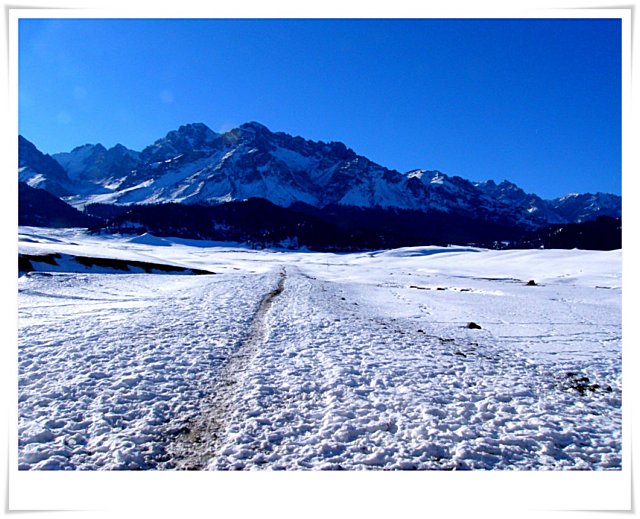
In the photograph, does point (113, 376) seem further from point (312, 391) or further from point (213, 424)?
point (312, 391)

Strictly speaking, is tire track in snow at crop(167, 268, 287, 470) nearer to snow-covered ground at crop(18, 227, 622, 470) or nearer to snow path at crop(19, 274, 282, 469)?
snow-covered ground at crop(18, 227, 622, 470)

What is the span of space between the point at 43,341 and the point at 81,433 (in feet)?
26.7

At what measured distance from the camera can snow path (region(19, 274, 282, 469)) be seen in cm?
693

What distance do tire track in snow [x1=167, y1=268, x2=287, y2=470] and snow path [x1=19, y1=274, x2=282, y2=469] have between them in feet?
0.95

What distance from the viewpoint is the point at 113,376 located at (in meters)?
10.4

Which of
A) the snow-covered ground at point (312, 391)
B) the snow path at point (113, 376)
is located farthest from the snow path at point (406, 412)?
the snow path at point (113, 376)

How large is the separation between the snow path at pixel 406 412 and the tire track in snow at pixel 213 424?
54mm

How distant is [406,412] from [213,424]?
13.2 feet

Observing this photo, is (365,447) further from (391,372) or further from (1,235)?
(1,235)

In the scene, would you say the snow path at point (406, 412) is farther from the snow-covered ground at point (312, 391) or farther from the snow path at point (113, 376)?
the snow path at point (113, 376)

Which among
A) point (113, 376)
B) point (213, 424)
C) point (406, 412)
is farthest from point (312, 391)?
point (113, 376)

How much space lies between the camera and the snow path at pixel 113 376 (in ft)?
22.7

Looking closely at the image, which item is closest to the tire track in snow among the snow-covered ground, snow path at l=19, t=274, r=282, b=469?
the snow-covered ground
